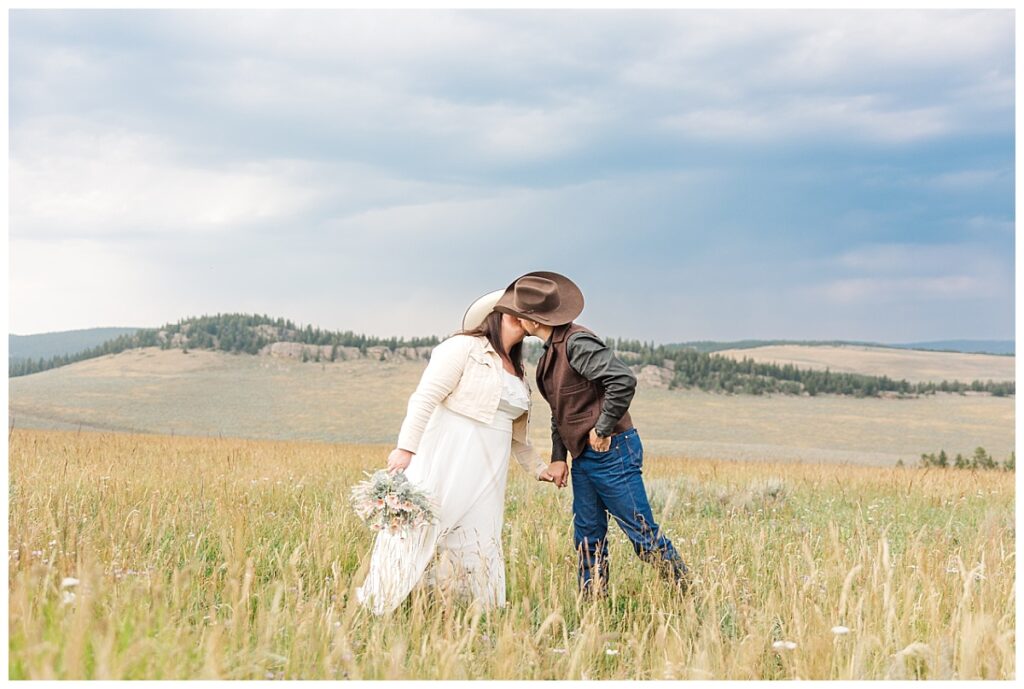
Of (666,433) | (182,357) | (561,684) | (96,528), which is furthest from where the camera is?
(182,357)

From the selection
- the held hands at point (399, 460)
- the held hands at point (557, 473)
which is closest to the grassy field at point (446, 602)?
the held hands at point (557, 473)

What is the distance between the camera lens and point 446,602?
4145 mm

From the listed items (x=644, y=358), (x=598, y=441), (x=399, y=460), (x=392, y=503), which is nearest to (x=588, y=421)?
(x=598, y=441)

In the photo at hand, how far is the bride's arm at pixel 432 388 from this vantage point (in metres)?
4.54

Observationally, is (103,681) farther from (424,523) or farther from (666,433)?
(666,433)

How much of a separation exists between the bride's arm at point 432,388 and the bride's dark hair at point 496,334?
21 cm

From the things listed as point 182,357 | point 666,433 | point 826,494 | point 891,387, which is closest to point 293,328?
point 182,357

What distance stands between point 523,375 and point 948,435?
39.7 m

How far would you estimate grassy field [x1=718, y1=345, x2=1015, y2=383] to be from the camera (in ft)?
224

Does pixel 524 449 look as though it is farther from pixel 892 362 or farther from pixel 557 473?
pixel 892 362

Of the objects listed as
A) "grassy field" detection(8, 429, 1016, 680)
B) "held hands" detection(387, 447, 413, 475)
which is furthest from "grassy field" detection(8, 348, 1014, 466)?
"held hands" detection(387, 447, 413, 475)

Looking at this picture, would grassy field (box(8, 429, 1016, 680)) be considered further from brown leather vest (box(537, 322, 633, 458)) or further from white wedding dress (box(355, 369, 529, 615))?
brown leather vest (box(537, 322, 633, 458))

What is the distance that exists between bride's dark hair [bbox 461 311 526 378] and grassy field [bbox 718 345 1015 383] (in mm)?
61671

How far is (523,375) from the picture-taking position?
4992mm
